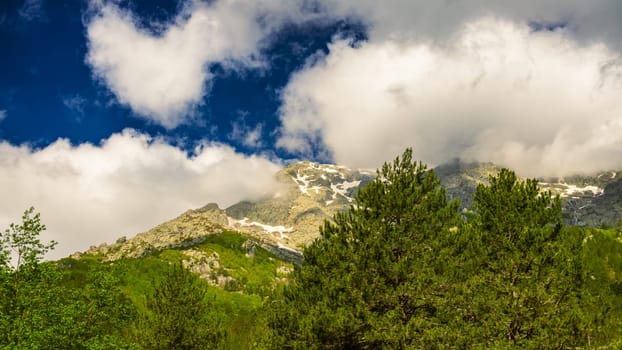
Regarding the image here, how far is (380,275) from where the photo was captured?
1035 inches

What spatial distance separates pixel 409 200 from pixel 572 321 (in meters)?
11.4

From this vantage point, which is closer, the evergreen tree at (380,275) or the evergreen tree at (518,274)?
the evergreen tree at (380,275)

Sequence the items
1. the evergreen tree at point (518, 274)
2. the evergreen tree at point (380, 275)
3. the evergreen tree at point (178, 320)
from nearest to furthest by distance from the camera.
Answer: the evergreen tree at point (380, 275), the evergreen tree at point (518, 274), the evergreen tree at point (178, 320)

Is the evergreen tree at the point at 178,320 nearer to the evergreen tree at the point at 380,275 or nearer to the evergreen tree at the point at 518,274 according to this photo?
the evergreen tree at the point at 380,275

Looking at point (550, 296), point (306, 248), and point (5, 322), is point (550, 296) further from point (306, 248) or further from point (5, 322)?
point (5, 322)

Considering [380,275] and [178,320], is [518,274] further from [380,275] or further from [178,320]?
[178,320]

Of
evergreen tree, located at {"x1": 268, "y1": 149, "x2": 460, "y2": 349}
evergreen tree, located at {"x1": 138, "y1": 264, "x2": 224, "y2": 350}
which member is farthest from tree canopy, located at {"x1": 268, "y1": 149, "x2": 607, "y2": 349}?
evergreen tree, located at {"x1": 138, "y1": 264, "x2": 224, "y2": 350}

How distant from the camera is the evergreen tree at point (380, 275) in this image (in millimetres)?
24516

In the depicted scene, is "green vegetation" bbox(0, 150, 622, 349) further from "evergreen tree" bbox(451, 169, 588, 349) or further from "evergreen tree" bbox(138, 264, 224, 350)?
"evergreen tree" bbox(138, 264, 224, 350)

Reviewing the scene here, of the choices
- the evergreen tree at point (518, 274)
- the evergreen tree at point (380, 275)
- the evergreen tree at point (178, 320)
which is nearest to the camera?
the evergreen tree at point (380, 275)

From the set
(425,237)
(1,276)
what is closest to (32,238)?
(1,276)

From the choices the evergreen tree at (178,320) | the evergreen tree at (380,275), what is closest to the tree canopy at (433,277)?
the evergreen tree at (380,275)

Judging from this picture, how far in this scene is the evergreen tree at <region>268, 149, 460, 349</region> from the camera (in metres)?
24.5

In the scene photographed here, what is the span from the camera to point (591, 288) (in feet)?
97.5
